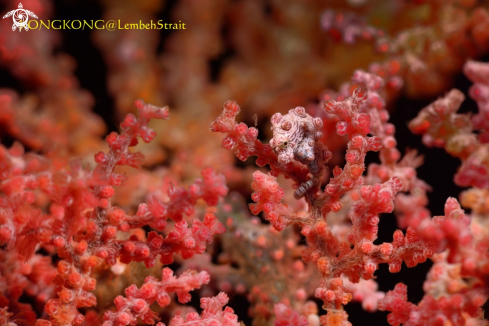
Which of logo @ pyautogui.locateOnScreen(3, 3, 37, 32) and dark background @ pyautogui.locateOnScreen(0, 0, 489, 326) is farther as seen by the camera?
logo @ pyautogui.locateOnScreen(3, 3, 37, 32)

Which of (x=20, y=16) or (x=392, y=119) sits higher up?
(x=20, y=16)

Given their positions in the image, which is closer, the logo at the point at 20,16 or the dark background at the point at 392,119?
the dark background at the point at 392,119

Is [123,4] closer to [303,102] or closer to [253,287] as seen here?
[303,102]

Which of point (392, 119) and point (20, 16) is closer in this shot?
point (20, 16)
